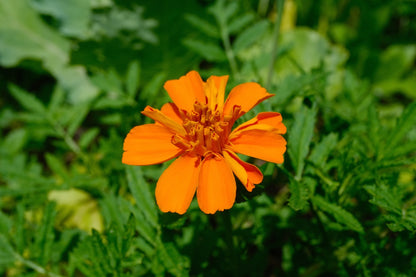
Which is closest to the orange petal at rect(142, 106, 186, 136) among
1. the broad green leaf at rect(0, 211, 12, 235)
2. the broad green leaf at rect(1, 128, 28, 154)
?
the broad green leaf at rect(0, 211, 12, 235)

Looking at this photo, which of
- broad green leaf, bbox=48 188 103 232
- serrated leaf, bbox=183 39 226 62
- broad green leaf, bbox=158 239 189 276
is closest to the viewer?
broad green leaf, bbox=158 239 189 276

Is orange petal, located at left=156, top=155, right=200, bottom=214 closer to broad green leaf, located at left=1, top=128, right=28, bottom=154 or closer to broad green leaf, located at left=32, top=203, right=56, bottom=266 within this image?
broad green leaf, located at left=32, top=203, right=56, bottom=266

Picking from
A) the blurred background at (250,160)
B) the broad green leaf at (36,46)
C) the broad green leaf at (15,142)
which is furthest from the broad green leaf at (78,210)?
the broad green leaf at (36,46)

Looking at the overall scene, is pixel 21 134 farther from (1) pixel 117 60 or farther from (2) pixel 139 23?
(2) pixel 139 23

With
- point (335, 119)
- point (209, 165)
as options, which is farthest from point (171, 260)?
point (335, 119)

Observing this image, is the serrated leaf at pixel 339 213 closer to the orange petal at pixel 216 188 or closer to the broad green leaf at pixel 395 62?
the orange petal at pixel 216 188

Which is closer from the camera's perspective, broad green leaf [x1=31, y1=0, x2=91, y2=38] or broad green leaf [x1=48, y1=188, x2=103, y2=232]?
broad green leaf [x1=48, y1=188, x2=103, y2=232]

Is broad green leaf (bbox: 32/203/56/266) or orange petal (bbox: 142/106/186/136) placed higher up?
orange petal (bbox: 142/106/186/136)
